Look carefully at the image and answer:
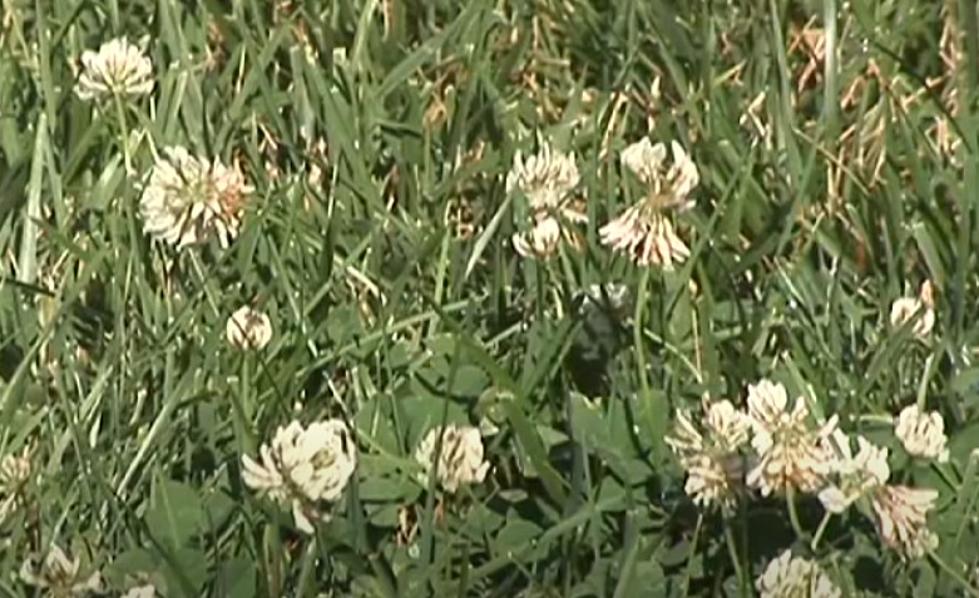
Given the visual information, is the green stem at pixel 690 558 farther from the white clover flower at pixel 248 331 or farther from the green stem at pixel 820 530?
the white clover flower at pixel 248 331

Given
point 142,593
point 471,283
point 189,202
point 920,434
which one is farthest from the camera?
point 471,283

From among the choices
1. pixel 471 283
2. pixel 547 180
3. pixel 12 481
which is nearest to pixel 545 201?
pixel 547 180

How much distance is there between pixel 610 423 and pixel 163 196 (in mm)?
363

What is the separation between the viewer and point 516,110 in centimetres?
210

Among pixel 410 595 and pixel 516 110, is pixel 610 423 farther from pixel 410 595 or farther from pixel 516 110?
pixel 516 110

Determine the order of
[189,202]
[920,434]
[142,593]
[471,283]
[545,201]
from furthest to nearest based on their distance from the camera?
[471,283] < [545,201] < [189,202] < [920,434] < [142,593]

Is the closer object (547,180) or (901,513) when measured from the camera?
(901,513)

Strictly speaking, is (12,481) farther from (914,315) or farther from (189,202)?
(914,315)

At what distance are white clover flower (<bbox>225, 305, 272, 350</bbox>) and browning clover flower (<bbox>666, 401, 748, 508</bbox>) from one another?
33cm

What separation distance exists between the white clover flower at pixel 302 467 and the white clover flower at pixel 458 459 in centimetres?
12

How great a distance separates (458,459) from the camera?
1537 mm

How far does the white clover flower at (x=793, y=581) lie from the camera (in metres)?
1.39

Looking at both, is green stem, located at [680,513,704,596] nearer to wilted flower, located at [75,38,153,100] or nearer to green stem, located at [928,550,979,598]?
green stem, located at [928,550,979,598]

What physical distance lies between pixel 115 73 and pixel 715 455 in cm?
71
